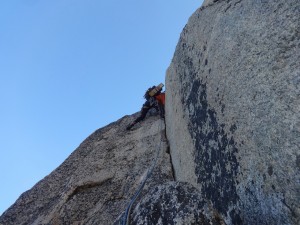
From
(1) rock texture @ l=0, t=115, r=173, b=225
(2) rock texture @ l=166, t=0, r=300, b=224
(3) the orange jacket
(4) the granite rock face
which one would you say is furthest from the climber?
(4) the granite rock face

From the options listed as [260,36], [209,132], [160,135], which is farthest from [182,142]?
[260,36]

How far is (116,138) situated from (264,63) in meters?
6.75

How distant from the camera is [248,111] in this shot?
3.38 meters

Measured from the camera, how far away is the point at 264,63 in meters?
3.30

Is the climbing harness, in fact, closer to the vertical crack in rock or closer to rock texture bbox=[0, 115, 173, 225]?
rock texture bbox=[0, 115, 173, 225]

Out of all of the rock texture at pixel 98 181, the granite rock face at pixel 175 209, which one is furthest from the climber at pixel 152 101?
the granite rock face at pixel 175 209

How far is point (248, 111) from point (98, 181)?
16.2 feet

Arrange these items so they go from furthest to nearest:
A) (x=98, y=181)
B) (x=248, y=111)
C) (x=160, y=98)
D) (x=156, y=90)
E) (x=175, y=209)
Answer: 1. (x=156, y=90)
2. (x=160, y=98)
3. (x=98, y=181)
4. (x=248, y=111)
5. (x=175, y=209)

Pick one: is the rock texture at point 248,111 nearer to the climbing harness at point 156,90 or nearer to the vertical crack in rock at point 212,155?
the vertical crack in rock at point 212,155

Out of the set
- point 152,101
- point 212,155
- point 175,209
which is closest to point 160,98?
point 152,101

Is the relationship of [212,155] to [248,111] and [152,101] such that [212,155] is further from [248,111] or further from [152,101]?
[152,101]

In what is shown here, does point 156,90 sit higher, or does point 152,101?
point 156,90

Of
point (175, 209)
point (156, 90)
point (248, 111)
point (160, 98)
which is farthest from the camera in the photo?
point (156, 90)

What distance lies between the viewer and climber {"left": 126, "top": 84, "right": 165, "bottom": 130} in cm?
983
